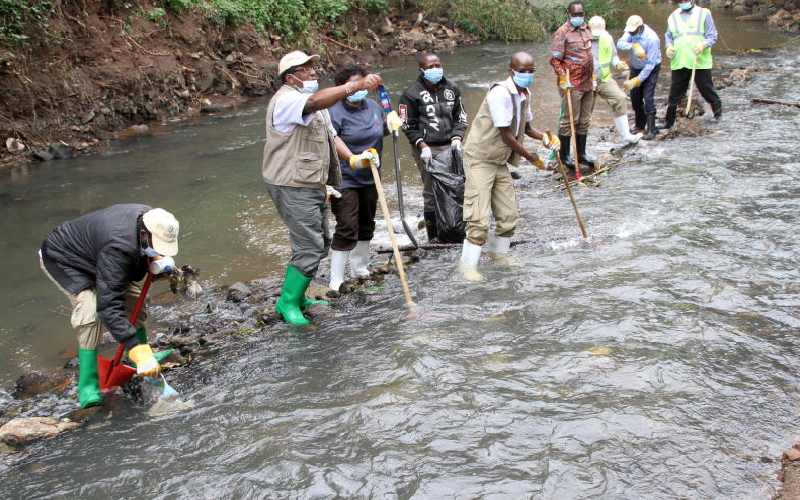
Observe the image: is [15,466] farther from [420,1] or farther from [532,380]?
[420,1]

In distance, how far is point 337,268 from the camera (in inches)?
264

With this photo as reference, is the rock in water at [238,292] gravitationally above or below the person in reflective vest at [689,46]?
below

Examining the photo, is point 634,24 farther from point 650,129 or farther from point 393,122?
point 393,122

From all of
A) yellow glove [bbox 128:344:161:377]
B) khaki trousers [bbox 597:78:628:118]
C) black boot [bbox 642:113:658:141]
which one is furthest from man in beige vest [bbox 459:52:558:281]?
black boot [bbox 642:113:658:141]

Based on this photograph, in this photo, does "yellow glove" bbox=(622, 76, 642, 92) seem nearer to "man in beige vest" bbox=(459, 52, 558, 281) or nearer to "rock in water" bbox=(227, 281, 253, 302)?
"man in beige vest" bbox=(459, 52, 558, 281)

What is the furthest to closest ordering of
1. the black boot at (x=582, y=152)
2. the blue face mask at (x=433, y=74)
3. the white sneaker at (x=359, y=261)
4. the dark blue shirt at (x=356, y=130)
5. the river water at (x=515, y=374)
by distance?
the black boot at (x=582, y=152) → the blue face mask at (x=433, y=74) → the white sneaker at (x=359, y=261) → the dark blue shirt at (x=356, y=130) → the river water at (x=515, y=374)

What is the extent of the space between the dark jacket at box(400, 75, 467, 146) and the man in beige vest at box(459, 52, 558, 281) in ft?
3.08

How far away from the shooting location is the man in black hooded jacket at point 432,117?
7.25m

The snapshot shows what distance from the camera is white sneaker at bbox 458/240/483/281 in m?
6.48

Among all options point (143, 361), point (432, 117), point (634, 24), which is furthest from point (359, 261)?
point (634, 24)

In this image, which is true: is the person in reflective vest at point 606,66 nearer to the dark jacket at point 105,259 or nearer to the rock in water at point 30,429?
the dark jacket at point 105,259

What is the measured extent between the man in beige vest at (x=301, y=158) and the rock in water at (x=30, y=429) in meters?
1.89

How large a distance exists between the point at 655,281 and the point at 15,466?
4.96 meters

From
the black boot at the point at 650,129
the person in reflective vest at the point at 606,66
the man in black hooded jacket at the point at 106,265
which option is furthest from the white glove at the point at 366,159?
the black boot at the point at 650,129
